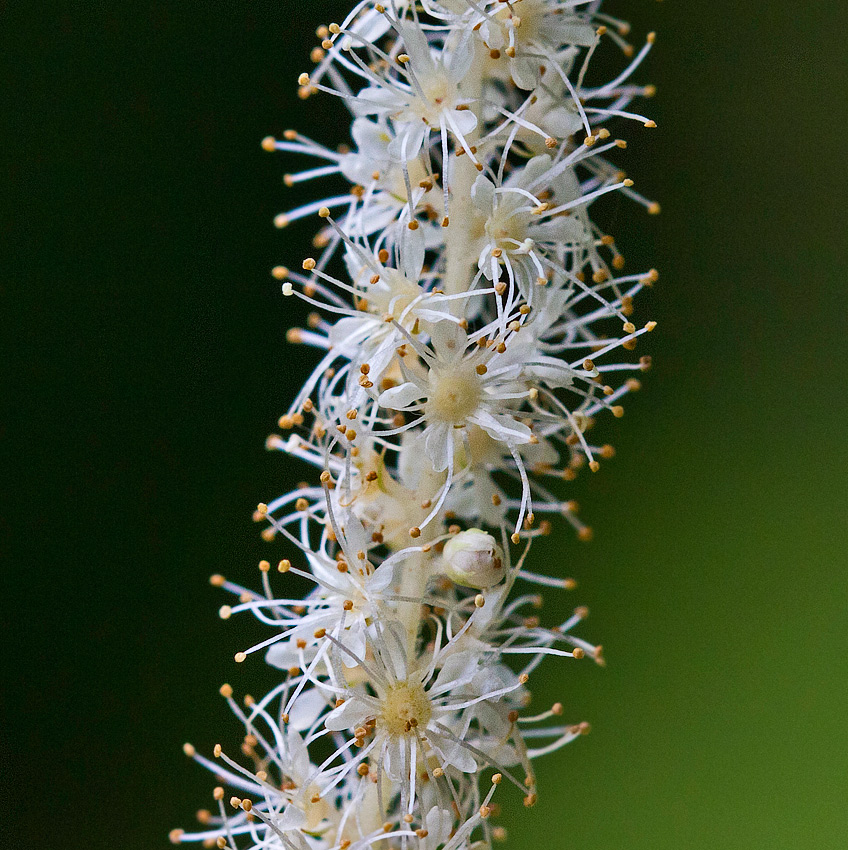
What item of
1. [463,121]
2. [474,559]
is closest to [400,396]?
[474,559]

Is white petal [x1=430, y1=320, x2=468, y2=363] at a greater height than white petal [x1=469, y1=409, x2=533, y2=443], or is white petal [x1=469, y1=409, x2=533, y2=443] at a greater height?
white petal [x1=430, y1=320, x2=468, y2=363]

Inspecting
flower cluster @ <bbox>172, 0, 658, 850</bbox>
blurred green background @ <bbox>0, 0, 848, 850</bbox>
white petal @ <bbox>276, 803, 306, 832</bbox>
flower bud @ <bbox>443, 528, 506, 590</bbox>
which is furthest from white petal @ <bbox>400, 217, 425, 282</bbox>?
blurred green background @ <bbox>0, 0, 848, 850</bbox>

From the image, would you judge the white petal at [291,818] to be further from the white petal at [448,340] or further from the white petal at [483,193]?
the white petal at [483,193]

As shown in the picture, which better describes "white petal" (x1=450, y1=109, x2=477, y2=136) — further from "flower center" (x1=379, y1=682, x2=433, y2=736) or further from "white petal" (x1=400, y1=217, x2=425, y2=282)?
"flower center" (x1=379, y1=682, x2=433, y2=736)

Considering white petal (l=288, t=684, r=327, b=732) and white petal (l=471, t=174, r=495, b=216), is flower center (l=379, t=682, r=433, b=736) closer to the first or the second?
white petal (l=288, t=684, r=327, b=732)

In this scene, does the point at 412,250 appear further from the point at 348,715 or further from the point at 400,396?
the point at 348,715

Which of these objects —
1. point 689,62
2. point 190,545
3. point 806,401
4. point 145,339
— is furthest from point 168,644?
point 689,62

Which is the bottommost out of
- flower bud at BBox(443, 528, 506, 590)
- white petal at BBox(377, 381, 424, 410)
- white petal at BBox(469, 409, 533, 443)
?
flower bud at BBox(443, 528, 506, 590)

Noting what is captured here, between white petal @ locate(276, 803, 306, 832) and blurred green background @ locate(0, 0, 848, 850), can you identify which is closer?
white petal @ locate(276, 803, 306, 832)
